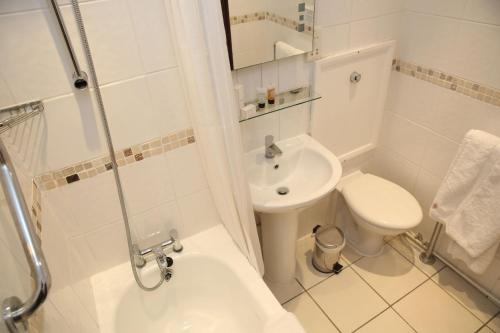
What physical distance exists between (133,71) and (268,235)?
111 cm

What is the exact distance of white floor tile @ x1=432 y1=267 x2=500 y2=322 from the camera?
1.78m

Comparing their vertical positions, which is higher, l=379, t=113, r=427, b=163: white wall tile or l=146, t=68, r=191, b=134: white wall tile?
l=146, t=68, r=191, b=134: white wall tile

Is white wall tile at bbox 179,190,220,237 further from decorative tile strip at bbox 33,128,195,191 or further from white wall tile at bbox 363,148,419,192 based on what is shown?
white wall tile at bbox 363,148,419,192

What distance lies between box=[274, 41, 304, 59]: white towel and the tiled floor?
1.31 m

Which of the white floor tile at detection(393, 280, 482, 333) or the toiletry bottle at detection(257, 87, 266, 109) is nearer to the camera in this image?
the toiletry bottle at detection(257, 87, 266, 109)

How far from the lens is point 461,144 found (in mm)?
1553

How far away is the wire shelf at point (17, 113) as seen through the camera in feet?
2.86

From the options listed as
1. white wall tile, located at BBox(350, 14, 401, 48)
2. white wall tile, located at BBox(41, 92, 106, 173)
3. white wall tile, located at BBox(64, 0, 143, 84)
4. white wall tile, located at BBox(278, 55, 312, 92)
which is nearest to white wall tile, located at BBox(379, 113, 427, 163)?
white wall tile, located at BBox(350, 14, 401, 48)

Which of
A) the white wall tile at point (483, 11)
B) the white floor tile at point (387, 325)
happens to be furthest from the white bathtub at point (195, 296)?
the white wall tile at point (483, 11)

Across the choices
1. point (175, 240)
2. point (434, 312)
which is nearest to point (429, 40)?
point (434, 312)

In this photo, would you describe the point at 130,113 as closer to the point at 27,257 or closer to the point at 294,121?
the point at 27,257

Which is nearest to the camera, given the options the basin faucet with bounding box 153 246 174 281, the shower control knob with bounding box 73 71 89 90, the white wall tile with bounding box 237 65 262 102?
the shower control knob with bounding box 73 71 89 90

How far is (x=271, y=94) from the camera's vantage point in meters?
1.51

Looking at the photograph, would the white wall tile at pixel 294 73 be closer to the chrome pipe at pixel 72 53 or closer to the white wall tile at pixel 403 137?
the white wall tile at pixel 403 137
